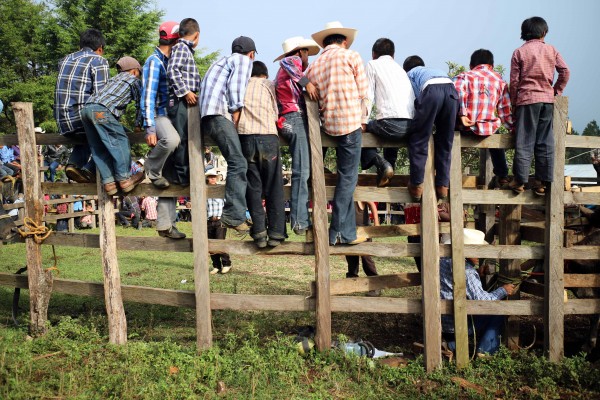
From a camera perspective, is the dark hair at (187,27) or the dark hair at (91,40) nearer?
the dark hair at (187,27)

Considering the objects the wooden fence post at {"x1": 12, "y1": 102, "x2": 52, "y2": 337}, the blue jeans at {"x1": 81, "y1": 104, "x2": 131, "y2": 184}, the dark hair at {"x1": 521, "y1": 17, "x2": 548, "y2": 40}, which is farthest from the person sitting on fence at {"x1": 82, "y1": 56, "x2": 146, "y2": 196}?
the dark hair at {"x1": 521, "y1": 17, "x2": 548, "y2": 40}

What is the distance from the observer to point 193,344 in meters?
5.87

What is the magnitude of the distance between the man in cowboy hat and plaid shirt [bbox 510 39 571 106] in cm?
164

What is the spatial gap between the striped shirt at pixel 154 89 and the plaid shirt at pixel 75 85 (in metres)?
0.68

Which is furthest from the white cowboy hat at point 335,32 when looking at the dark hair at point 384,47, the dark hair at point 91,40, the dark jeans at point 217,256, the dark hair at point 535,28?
the dark jeans at point 217,256

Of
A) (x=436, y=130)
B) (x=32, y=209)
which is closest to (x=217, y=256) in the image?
(x=32, y=209)

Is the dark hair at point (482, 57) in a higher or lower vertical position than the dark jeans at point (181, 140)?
higher

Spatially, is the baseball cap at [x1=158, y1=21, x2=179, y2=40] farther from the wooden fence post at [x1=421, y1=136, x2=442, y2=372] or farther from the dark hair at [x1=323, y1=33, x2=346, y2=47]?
the wooden fence post at [x1=421, y1=136, x2=442, y2=372]

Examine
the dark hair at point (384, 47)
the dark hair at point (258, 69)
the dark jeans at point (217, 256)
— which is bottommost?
the dark jeans at point (217, 256)

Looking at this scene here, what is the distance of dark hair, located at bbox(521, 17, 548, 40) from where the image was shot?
19.0ft

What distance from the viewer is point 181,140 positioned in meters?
5.62

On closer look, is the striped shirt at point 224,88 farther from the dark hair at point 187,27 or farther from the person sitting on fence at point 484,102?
the person sitting on fence at point 484,102

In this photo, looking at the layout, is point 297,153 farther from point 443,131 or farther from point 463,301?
point 463,301

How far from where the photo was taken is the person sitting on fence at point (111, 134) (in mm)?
5602
